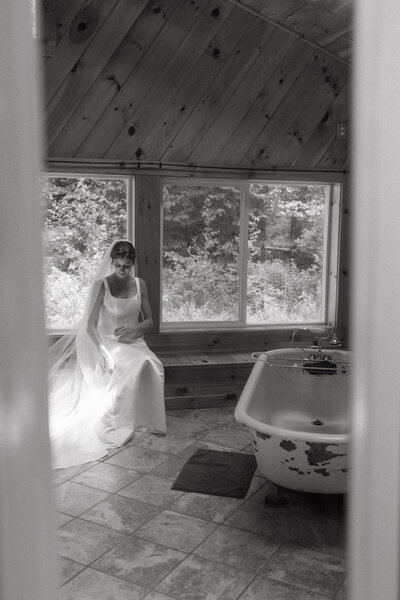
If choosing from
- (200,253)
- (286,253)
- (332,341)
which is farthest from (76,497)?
(286,253)

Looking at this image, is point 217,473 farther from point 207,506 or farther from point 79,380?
point 79,380

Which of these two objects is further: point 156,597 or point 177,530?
point 177,530

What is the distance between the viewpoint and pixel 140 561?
3037mm

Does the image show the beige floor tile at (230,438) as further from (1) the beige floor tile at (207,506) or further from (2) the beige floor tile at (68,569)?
(2) the beige floor tile at (68,569)

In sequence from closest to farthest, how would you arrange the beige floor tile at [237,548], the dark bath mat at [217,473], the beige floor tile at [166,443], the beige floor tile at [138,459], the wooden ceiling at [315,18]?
the beige floor tile at [237,548], the dark bath mat at [217,473], the beige floor tile at [138,459], the beige floor tile at [166,443], the wooden ceiling at [315,18]

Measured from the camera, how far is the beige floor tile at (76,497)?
356 centimetres

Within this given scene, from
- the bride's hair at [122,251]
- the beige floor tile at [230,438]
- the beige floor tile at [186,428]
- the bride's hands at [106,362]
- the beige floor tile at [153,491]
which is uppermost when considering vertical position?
the bride's hair at [122,251]

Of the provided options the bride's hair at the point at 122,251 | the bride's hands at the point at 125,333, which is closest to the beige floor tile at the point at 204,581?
the bride's hands at the point at 125,333

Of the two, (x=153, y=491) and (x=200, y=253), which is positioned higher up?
(x=200, y=253)

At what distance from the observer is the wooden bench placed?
17.6 feet

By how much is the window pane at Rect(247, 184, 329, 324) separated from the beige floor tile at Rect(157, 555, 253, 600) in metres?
3.27

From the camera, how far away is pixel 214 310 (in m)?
5.93

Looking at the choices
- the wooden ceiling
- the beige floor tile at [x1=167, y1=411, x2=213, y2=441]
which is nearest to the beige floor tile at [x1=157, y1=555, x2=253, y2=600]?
the beige floor tile at [x1=167, y1=411, x2=213, y2=441]

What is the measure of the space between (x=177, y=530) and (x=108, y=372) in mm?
1705
